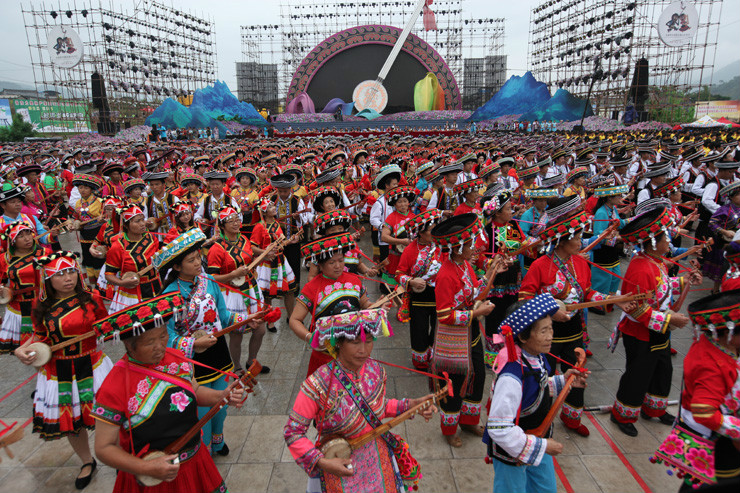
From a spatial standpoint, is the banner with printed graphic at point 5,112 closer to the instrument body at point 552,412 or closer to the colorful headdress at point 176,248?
the colorful headdress at point 176,248

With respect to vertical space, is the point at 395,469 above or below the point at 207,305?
below

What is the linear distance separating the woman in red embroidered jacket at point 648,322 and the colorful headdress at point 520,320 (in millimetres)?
1563

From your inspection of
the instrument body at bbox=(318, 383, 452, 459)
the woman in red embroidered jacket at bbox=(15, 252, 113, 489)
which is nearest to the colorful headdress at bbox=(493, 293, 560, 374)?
the instrument body at bbox=(318, 383, 452, 459)

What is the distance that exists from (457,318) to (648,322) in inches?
A: 60.7

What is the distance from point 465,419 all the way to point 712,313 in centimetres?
227

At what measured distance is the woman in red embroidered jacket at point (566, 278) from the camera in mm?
3670

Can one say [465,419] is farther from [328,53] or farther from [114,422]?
[328,53]

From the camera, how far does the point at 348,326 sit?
2.16 meters

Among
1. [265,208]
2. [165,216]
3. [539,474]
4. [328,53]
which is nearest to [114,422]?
[539,474]

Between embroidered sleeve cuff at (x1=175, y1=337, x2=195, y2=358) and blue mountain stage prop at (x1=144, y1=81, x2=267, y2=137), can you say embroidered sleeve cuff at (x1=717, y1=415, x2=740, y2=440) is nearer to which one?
embroidered sleeve cuff at (x1=175, y1=337, x2=195, y2=358)

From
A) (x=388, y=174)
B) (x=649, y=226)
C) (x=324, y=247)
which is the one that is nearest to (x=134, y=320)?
(x=324, y=247)

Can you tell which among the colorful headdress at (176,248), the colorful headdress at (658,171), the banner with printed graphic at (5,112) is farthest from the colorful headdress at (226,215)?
the banner with printed graphic at (5,112)

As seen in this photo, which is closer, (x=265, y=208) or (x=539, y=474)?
(x=539, y=474)

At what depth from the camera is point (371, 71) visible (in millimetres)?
56031
